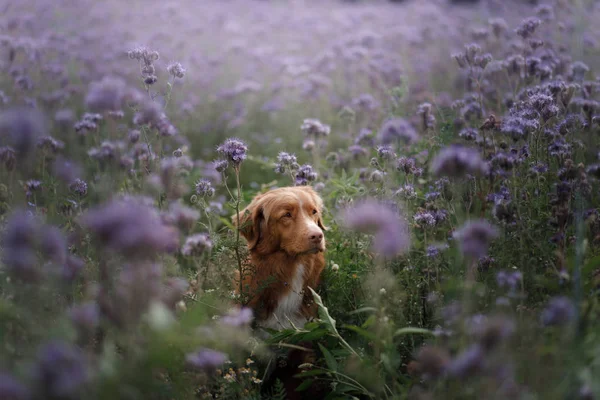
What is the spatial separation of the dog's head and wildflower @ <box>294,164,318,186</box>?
0.48 ft

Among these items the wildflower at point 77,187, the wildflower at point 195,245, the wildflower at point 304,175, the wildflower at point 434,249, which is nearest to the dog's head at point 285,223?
the wildflower at point 304,175

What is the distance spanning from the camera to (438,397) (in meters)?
2.23

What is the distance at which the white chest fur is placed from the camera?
12.8ft

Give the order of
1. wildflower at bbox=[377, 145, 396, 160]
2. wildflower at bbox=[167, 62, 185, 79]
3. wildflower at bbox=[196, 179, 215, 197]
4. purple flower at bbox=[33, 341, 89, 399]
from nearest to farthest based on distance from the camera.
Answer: purple flower at bbox=[33, 341, 89, 399] < wildflower at bbox=[196, 179, 215, 197] < wildflower at bbox=[167, 62, 185, 79] < wildflower at bbox=[377, 145, 396, 160]

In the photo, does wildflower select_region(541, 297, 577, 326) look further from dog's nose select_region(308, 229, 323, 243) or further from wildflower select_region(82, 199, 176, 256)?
dog's nose select_region(308, 229, 323, 243)

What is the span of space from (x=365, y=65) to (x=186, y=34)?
4.05m

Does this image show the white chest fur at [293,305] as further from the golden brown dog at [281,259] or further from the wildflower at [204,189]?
the wildflower at [204,189]

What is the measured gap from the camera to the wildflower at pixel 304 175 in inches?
163

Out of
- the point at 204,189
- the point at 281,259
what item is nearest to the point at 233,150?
the point at 204,189

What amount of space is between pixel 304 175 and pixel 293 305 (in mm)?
926

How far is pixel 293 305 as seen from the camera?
12.9ft

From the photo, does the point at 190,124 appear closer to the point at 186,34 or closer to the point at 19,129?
the point at 186,34

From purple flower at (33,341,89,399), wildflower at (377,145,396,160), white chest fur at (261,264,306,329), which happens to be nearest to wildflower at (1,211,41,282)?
purple flower at (33,341,89,399)

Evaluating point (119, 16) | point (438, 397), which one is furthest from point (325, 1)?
point (438, 397)
